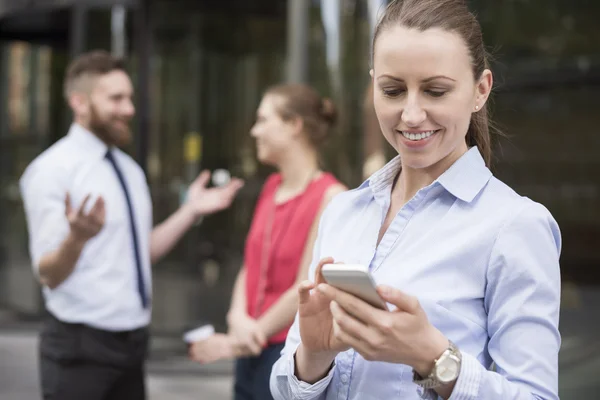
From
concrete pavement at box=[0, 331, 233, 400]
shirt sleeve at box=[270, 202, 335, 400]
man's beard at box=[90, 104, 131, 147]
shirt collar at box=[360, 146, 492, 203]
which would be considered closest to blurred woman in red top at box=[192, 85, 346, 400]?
man's beard at box=[90, 104, 131, 147]

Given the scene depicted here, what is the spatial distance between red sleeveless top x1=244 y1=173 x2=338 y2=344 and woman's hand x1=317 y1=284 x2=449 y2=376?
1.74 meters

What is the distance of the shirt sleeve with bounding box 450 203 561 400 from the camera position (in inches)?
53.7

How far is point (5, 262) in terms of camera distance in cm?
922

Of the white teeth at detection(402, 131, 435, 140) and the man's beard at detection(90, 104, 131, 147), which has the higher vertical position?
the white teeth at detection(402, 131, 435, 140)

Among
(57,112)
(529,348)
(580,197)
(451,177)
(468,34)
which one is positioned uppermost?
(468,34)

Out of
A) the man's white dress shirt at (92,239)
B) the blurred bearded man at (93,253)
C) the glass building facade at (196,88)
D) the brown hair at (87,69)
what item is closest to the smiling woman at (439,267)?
the blurred bearded man at (93,253)

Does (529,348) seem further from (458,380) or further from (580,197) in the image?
(580,197)

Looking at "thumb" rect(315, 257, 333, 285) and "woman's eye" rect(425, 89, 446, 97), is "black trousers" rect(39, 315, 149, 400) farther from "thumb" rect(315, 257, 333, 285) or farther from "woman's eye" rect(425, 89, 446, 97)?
"woman's eye" rect(425, 89, 446, 97)

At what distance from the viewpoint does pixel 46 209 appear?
3236mm

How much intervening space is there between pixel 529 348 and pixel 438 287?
0.56 feet

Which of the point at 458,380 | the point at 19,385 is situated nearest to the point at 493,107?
the point at 458,380

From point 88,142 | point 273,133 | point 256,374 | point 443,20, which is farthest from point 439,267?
point 88,142

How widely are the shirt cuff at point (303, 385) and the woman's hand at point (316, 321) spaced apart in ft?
0.31

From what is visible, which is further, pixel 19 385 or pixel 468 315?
pixel 19 385
